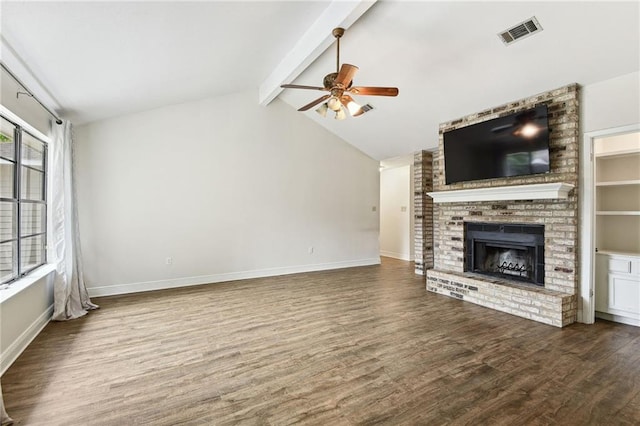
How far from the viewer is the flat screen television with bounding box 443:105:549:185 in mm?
3764

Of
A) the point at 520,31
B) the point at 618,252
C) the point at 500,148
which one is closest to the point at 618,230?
the point at 618,252

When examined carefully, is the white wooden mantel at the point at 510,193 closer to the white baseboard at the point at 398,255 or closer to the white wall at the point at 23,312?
the white baseboard at the point at 398,255

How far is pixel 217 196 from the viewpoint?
18.6ft

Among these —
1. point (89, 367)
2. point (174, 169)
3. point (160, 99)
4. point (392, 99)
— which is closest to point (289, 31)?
point (392, 99)

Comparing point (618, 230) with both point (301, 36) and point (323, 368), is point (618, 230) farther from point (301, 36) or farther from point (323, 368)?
point (301, 36)

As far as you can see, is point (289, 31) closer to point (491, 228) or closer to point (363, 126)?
point (363, 126)

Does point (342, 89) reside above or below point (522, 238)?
above

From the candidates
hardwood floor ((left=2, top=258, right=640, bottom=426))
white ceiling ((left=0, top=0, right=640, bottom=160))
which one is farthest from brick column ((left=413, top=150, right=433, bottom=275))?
hardwood floor ((left=2, top=258, right=640, bottom=426))

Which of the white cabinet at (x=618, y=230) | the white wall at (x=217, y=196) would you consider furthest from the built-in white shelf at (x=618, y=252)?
the white wall at (x=217, y=196)

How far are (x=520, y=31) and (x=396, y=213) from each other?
5824mm

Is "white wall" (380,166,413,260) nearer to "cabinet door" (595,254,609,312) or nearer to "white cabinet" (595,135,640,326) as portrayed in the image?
"white cabinet" (595,135,640,326)

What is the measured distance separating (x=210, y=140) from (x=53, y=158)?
2.36 meters

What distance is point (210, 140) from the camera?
5598 mm

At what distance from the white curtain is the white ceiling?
0.55 meters
